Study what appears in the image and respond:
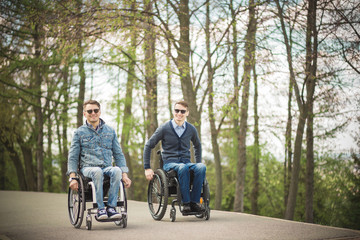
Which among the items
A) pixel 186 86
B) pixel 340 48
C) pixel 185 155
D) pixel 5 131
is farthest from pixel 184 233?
pixel 5 131

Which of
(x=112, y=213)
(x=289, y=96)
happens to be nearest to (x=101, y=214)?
(x=112, y=213)

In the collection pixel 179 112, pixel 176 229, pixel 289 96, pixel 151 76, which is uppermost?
pixel 151 76

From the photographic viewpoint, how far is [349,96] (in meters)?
12.9

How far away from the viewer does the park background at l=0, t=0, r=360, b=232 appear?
11812mm

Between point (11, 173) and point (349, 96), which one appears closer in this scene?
point (349, 96)

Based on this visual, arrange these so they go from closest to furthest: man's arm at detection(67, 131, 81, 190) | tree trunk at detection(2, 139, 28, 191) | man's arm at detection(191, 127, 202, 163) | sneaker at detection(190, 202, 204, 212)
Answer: man's arm at detection(67, 131, 81, 190) < sneaker at detection(190, 202, 204, 212) < man's arm at detection(191, 127, 202, 163) < tree trunk at detection(2, 139, 28, 191)

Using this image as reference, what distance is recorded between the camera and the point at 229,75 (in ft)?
44.4

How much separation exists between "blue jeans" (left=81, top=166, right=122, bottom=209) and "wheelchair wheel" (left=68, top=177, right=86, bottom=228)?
0.16m

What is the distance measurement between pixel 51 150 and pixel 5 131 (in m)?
5.46

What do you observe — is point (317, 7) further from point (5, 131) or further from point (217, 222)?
point (5, 131)

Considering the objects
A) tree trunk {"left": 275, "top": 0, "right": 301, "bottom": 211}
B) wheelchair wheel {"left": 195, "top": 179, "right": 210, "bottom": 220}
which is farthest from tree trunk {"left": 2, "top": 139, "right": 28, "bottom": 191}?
wheelchair wheel {"left": 195, "top": 179, "right": 210, "bottom": 220}

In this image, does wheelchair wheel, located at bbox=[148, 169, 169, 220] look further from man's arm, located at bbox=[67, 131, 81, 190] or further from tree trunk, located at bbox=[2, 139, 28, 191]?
tree trunk, located at bbox=[2, 139, 28, 191]

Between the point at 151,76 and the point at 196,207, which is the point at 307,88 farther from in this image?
the point at 196,207

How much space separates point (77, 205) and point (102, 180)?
2.43ft
